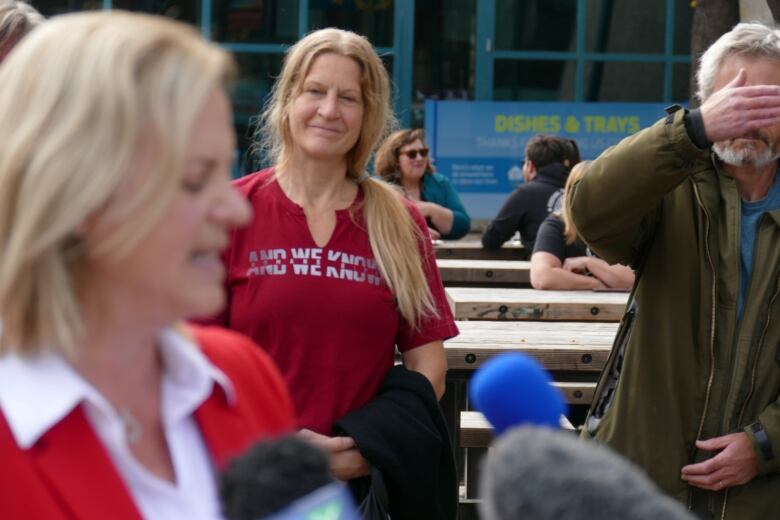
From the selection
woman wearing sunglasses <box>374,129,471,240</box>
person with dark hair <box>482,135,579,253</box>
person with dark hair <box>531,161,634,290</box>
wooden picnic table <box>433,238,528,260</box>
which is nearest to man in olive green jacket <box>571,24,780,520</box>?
person with dark hair <box>531,161,634,290</box>

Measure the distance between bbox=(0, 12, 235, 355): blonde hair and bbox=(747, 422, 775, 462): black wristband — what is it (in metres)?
2.16

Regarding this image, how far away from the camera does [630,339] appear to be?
3393 mm

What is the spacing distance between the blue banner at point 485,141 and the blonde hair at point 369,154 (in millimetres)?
10084

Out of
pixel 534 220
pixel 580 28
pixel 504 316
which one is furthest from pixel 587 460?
pixel 580 28

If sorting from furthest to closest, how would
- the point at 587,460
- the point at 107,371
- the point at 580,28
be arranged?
the point at 580,28 < the point at 107,371 < the point at 587,460

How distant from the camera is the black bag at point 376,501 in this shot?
11.2 feet

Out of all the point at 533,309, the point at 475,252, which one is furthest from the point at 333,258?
the point at 475,252

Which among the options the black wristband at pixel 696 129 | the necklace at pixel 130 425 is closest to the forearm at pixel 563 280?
the black wristband at pixel 696 129

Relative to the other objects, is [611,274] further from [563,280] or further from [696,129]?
A: [696,129]

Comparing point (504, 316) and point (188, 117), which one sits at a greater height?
point (188, 117)

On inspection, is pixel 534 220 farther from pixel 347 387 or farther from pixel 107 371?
pixel 107 371

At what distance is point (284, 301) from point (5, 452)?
70.8 inches

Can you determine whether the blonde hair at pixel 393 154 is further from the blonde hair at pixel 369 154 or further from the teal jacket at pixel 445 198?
the blonde hair at pixel 369 154

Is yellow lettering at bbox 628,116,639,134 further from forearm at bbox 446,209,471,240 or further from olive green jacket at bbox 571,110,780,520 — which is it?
olive green jacket at bbox 571,110,780,520
